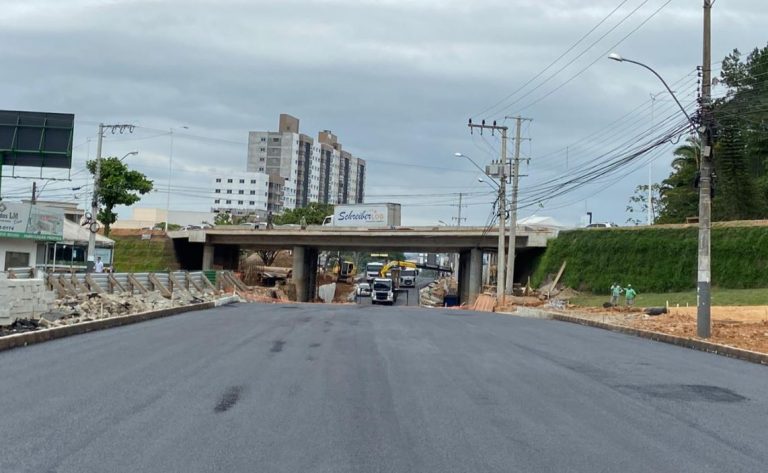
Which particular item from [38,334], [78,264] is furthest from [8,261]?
[38,334]

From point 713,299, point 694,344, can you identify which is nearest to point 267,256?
point 713,299

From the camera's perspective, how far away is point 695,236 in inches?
2003

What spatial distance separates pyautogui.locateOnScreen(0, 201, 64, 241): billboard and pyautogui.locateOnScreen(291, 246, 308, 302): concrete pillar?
30288 mm

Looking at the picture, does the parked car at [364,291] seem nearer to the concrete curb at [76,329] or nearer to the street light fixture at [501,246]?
the street light fixture at [501,246]

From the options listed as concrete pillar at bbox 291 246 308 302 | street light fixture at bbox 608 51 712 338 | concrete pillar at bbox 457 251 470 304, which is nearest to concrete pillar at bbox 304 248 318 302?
concrete pillar at bbox 291 246 308 302

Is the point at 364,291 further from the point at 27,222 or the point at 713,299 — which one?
the point at 713,299

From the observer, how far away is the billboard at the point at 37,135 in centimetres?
3438

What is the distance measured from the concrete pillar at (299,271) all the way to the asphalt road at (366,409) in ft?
190

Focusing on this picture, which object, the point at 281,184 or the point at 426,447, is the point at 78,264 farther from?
the point at 281,184

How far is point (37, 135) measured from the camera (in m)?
34.7

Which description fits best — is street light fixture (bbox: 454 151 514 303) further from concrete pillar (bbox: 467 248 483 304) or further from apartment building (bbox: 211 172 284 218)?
apartment building (bbox: 211 172 284 218)

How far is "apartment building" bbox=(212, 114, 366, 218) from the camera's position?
508 ft

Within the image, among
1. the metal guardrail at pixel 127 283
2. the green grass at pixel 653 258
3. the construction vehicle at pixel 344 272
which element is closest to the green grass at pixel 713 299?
the green grass at pixel 653 258

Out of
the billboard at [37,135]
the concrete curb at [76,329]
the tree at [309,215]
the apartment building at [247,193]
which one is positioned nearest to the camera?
the concrete curb at [76,329]
